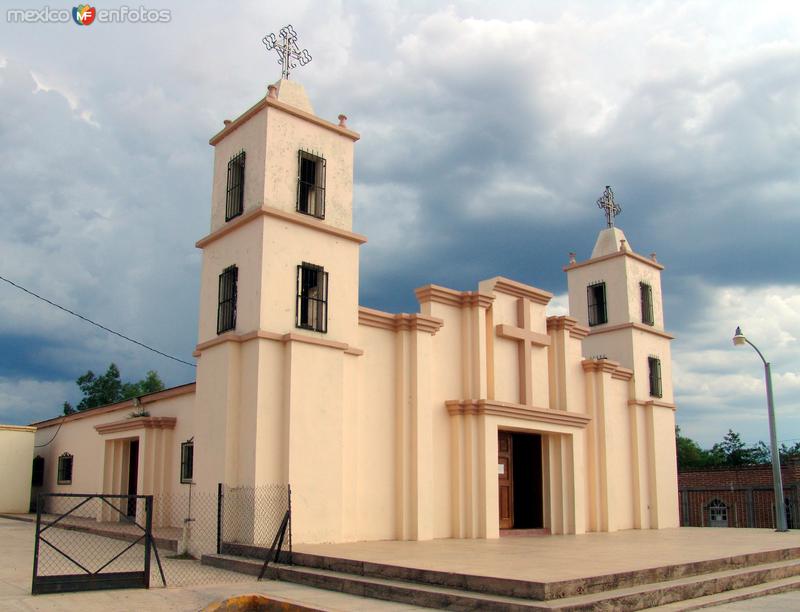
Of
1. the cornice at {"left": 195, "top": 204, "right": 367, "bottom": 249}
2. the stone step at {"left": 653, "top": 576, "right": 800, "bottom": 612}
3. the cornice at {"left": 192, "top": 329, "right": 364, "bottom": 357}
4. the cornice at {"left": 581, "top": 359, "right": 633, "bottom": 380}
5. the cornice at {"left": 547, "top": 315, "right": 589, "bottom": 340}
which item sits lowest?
the stone step at {"left": 653, "top": 576, "right": 800, "bottom": 612}

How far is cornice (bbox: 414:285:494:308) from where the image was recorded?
18609mm

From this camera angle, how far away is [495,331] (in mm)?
19938

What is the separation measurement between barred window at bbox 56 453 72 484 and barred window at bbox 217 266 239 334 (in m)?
13.4

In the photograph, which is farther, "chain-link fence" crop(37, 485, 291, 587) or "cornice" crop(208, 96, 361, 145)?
"cornice" crop(208, 96, 361, 145)

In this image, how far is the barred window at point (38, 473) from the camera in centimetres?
2854

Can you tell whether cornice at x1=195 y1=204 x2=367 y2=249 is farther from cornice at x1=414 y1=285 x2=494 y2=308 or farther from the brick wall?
the brick wall

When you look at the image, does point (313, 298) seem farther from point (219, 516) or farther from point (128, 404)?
point (128, 404)

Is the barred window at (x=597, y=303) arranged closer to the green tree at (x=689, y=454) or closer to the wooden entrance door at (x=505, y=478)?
the wooden entrance door at (x=505, y=478)

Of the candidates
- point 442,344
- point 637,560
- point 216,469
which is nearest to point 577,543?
point 637,560

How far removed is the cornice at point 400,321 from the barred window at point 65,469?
14.6 meters

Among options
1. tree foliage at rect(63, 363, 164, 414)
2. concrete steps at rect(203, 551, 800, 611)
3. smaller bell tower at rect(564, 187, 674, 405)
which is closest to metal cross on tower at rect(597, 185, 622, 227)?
smaller bell tower at rect(564, 187, 674, 405)

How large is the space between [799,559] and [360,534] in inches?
341

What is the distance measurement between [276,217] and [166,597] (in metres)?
7.70

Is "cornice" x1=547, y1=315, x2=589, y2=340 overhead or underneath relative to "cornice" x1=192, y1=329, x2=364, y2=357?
overhead
